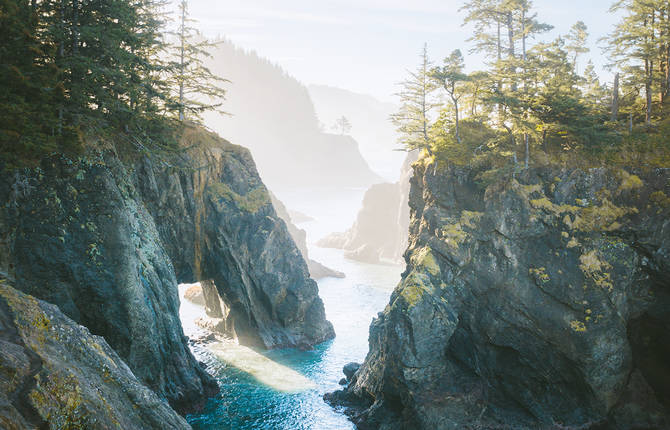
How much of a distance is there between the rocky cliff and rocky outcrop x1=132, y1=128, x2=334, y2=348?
12 cm

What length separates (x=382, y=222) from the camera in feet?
367

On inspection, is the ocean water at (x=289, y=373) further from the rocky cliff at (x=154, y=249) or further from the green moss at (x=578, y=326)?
the green moss at (x=578, y=326)

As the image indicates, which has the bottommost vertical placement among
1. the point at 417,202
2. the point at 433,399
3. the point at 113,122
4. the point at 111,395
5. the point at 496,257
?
the point at 433,399

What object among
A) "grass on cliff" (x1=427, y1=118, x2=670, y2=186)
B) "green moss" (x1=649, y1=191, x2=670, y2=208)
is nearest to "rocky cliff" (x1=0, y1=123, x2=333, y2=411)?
"grass on cliff" (x1=427, y1=118, x2=670, y2=186)

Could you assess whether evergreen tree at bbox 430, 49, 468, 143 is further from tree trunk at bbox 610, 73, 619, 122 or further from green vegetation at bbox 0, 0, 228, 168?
green vegetation at bbox 0, 0, 228, 168

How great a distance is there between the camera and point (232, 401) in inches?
1249

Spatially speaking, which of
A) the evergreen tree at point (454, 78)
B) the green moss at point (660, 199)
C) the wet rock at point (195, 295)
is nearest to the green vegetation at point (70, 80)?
the evergreen tree at point (454, 78)

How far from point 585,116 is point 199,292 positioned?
182 ft

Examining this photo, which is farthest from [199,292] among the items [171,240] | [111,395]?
[111,395]

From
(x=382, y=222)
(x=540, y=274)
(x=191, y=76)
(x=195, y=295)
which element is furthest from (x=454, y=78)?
(x=382, y=222)

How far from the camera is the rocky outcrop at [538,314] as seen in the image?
25.0 metres

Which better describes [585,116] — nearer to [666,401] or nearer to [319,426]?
[666,401]

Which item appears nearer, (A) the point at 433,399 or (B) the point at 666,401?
(B) the point at 666,401

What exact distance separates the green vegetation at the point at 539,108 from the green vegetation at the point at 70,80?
21.4 m
